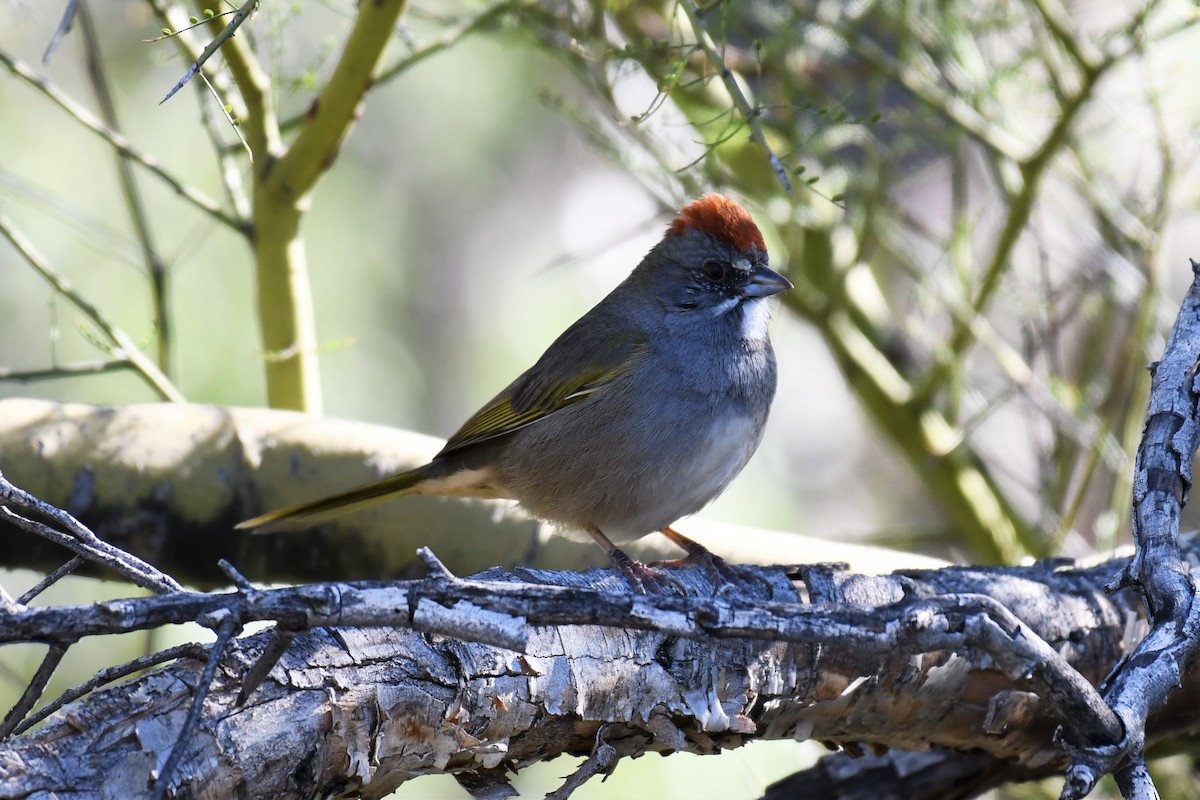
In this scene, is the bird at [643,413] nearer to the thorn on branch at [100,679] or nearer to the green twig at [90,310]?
the green twig at [90,310]

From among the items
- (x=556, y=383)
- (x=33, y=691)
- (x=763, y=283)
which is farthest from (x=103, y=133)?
(x=33, y=691)

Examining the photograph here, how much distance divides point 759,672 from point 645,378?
145cm

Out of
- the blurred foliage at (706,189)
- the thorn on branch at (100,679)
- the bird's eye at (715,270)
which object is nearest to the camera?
the thorn on branch at (100,679)

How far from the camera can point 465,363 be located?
916cm

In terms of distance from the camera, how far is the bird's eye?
4293 mm

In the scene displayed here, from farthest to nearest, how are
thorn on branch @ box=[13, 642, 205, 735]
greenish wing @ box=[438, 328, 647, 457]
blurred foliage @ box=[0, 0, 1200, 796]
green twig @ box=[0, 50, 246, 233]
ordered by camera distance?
blurred foliage @ box=[0, 0, 1200, 796]
greenish wing @ box=[438, 328, 647, 457]
green twig @ box=[0, 50, 246, 233]
thorn on branch @ box=[13, 642, 205, 735]

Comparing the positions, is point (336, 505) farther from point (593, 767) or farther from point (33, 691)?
point (33, 691)

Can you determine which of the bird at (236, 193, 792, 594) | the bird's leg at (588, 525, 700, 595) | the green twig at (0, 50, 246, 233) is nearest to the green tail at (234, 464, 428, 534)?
the bird at (236, 193, 792, 594)

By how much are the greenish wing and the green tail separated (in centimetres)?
17

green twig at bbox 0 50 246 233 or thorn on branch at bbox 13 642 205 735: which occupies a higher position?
green twig at bbox 0 50 246 233

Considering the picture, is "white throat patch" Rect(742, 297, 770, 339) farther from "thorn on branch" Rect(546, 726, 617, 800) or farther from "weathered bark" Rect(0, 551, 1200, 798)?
"thorn on branch" Rect(546, 726, 617, 800)

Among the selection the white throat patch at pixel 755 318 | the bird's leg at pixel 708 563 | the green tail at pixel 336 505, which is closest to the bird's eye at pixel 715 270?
the white throat patch at pixel 755 318

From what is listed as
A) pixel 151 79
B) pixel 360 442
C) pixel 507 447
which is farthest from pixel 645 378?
pixel 151 79

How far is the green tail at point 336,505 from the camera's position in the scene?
388 cm
